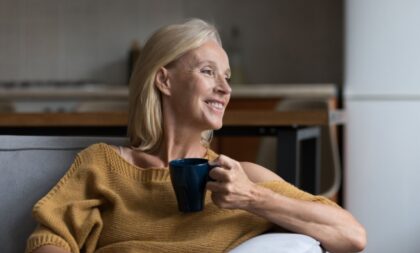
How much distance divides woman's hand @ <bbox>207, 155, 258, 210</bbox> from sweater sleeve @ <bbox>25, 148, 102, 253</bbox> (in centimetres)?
31

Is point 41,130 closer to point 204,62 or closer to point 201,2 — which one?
point 204,62

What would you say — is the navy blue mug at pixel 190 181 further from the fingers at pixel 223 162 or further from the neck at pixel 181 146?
the neck at pixel 181 146

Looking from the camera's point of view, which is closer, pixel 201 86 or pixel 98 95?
pixel 201 86

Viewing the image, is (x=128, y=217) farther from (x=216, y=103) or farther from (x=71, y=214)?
(x=216, y=103)

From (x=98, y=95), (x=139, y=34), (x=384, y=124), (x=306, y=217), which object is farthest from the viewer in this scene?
(x=139, y=34)

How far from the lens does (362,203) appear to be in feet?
12.0

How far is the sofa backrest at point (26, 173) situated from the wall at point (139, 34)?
3038 mm

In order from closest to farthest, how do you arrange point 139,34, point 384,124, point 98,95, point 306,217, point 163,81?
point 306,217
point 163,81
point 384,124
point 98,95
point 139,34

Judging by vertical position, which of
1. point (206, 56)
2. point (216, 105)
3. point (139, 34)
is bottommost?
point (139, 34)

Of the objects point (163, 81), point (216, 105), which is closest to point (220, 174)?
point (216, 105)

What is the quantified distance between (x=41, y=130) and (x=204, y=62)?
3.63 feet

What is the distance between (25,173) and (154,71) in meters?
0.43

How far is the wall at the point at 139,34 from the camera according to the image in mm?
4695

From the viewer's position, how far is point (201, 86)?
5.25 ft
